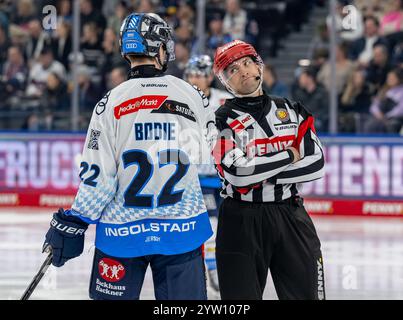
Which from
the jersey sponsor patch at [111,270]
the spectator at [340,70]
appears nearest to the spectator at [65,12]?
the spectator at [340,70]

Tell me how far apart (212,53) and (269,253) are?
800 cm

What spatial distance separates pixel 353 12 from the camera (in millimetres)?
12414

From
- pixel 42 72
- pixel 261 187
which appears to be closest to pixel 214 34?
pixel 42 72

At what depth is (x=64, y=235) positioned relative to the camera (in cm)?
424

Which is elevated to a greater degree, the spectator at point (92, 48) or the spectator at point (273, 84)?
the spectator at point (92, 48)

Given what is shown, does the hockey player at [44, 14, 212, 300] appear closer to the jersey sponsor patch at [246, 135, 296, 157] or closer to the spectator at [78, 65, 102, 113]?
the jersey sponsor patch at [246, 135, 296, 157]

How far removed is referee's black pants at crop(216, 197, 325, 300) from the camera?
15.4 ft

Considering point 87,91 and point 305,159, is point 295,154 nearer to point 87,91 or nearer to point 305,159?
Result: point 305,159

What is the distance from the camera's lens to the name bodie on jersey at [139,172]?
4.18 meters

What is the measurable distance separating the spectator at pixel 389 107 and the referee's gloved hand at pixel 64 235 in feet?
27.3

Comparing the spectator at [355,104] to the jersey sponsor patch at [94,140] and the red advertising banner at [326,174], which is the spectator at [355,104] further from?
the jersey sponsor patch at [94,140]

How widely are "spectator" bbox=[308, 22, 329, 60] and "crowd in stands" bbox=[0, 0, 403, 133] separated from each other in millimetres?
13

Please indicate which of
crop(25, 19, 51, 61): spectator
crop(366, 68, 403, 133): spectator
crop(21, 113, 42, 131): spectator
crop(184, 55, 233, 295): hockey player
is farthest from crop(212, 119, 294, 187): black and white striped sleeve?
crop(25, 19, 51, 61): spectator

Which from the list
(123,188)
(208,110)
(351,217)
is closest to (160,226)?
(123,188)
